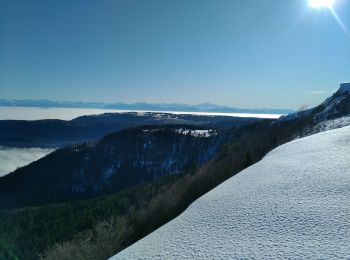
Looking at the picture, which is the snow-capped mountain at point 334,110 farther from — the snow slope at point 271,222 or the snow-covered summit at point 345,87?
the snow slope at point 271,222

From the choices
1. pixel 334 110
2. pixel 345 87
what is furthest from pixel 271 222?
pixel 345 87

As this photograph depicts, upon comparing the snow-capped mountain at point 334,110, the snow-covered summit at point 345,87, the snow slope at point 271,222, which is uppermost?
the snow-covered summit at point 345,87

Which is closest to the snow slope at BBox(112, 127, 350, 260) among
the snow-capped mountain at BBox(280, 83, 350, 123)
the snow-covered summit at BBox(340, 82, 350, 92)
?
the snow-capped mountain at BBox(280, 83, 350, 123)

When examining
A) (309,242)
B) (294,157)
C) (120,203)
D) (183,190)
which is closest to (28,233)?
(120,203)

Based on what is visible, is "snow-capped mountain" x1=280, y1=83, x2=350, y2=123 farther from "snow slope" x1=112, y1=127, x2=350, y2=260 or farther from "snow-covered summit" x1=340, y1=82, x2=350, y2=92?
"snow slope" x1=112, y1=127, x2=350, y2=260

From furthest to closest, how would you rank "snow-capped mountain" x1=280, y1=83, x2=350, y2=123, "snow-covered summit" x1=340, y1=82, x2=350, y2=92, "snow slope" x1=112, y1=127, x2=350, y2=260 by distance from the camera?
1. "snow-covered summit" x1=340, y1=82, x2=350, y2=92
2. "snow-capped mountain" x1=280, y1=83, x2=350, y2=123
3. "snow slope" x1=112, y1=127, x2=350, y2=260

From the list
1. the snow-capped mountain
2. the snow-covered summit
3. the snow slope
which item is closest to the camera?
the snow slope

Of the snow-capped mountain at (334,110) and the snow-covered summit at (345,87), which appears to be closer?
the snow-capped mountain at (334,110)

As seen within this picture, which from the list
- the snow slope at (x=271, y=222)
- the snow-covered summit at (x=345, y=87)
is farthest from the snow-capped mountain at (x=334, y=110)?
the snow slope at (x=271, y=222)

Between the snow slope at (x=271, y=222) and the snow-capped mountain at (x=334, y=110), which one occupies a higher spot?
the snow-capped mountain at (x=334, y=110)
